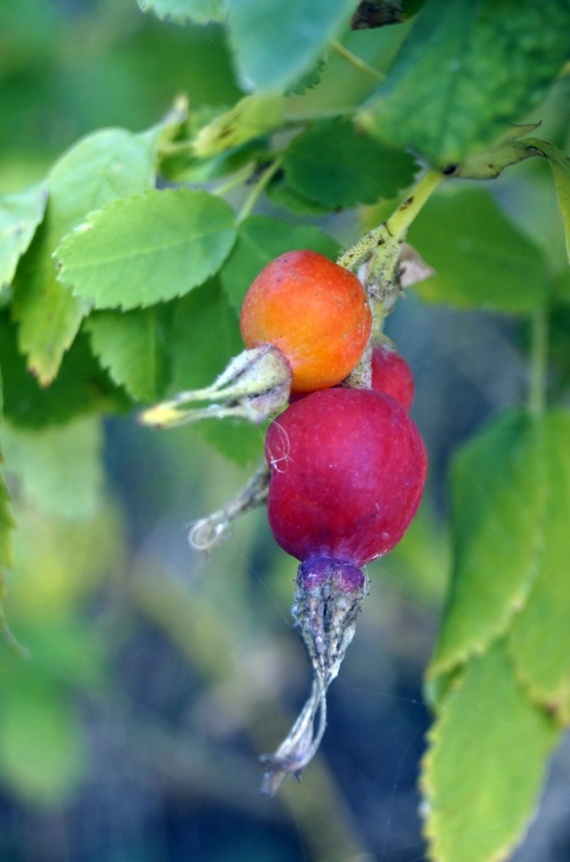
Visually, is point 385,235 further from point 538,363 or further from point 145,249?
point 538,363

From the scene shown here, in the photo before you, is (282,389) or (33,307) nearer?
(282,389)

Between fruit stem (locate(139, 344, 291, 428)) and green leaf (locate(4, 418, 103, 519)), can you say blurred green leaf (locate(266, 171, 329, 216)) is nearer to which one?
fruit stem (locate(139, 344, 291, 428))

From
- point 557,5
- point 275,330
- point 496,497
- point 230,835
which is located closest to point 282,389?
point 275,330

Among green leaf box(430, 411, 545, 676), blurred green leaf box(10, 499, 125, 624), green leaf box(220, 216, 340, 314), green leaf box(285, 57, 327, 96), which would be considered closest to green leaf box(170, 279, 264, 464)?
green leaf box(220, 216, 340, 314)

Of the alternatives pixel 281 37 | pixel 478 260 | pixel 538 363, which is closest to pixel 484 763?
pixel 538 363

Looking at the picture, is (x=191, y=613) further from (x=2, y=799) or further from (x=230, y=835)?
(x=2, y=799)
